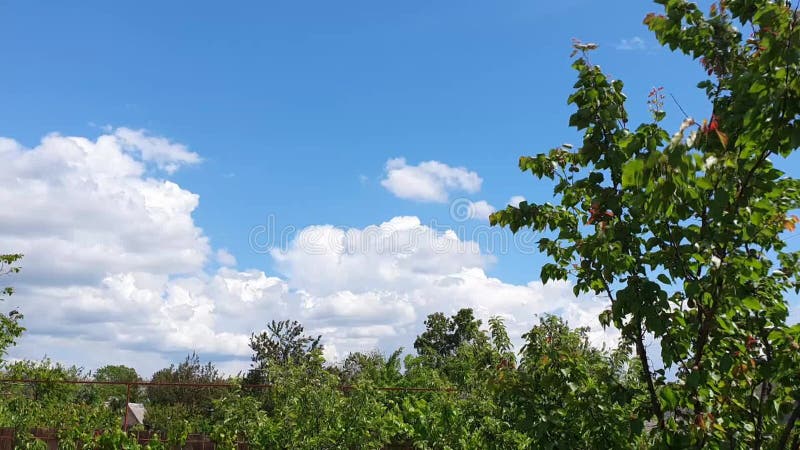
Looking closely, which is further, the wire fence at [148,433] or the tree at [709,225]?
the wire fence at [148,433]

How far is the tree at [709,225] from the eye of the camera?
7.80ft

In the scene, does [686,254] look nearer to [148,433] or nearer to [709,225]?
[709,225]

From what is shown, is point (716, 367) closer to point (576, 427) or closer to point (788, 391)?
point (788, 391)

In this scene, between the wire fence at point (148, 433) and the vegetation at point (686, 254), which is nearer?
the vegetation at point (686, 254)

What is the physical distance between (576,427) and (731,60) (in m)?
2.07

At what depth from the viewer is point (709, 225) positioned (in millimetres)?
2883

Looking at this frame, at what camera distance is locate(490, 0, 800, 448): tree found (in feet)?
7.80

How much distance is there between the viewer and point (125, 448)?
8109mm

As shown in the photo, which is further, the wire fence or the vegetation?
the wire fence

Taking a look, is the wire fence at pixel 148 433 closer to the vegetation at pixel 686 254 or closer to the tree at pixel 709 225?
the vegetation at pixel 686 254

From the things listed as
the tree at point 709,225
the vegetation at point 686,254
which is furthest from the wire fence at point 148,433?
the tree at point 709,225

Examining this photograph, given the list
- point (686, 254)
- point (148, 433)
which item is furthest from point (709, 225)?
point (148, 433)

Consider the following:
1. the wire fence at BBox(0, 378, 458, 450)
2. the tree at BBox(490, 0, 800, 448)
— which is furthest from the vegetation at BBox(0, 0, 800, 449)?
the wire fence at BBox(0, 378, 458, 450)

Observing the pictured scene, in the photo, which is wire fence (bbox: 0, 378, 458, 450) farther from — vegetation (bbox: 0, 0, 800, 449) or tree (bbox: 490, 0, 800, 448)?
tree (bbox: 490, 0, 800, 448)
